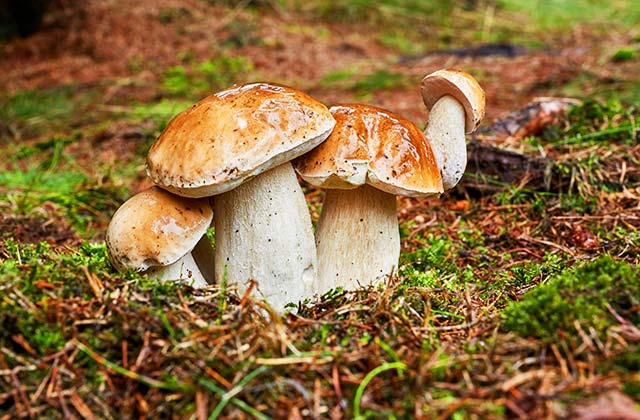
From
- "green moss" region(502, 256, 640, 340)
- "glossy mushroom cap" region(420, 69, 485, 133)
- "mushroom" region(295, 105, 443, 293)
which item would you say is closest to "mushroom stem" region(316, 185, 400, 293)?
"mushroom" region(295, 105, 443, 293)

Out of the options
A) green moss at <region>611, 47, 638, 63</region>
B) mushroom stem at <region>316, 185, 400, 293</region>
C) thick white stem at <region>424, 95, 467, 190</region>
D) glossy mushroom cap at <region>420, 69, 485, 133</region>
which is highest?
glossy mushroom cap at <region>420, 69, 485, 133</region>

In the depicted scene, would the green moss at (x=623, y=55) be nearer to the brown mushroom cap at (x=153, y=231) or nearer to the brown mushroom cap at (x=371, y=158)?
the brown mushroom cap at (x=371, y=158)

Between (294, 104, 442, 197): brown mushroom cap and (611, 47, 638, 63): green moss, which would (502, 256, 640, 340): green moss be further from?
(611, 47, 638, 63): green moss

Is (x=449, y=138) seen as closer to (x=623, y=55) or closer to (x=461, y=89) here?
(x=461, y=89)

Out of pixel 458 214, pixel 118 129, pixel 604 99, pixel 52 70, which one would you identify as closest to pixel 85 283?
pixel 458 214

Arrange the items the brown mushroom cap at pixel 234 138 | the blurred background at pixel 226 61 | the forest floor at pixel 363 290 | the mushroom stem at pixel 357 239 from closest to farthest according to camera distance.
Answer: the forest floor at pixel 363 290 → the brown mushroom cap at pixel 234 138 → the mushroom stem at pixel 357 239 → the blurred background at pixel 226 61

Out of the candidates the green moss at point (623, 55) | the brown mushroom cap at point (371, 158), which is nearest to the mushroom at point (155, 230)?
the brown mushroom cap at point (371, 158)
